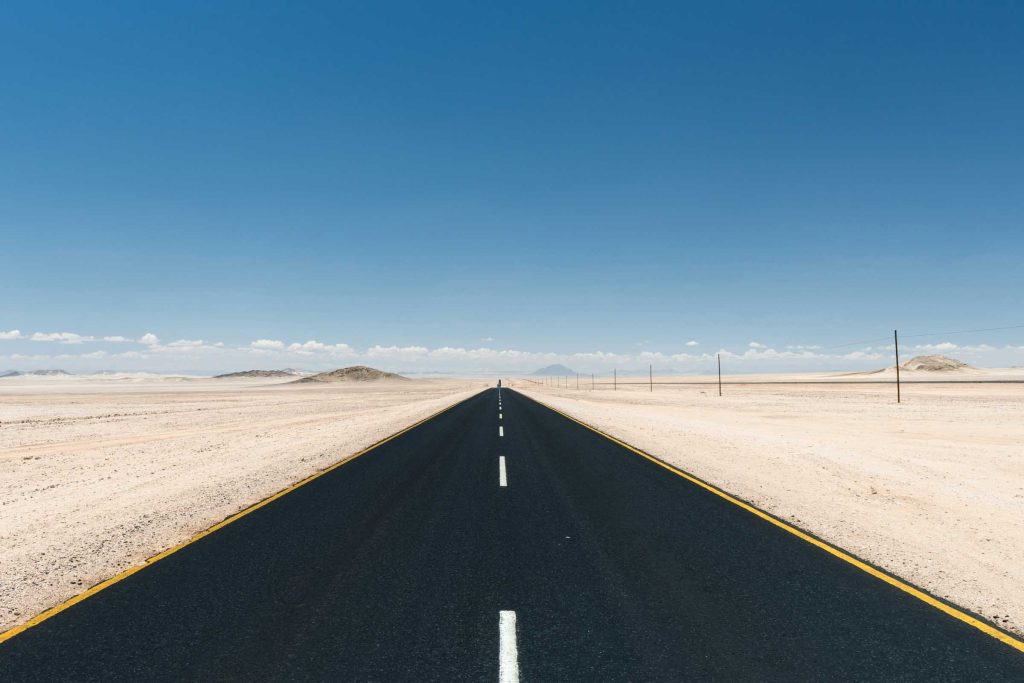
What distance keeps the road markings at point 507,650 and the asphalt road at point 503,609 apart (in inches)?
0.6

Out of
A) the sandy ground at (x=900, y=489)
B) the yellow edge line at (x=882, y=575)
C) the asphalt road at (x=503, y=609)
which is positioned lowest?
the sandy ground at (x=900, y=489)

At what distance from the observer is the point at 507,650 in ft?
12.9

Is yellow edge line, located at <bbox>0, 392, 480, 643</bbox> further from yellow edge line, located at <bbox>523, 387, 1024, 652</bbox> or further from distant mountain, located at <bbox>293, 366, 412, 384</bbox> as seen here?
distant mountain, located at <bbox>293, 366, 412, 384</bbox>

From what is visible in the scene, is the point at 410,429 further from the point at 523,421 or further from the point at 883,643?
the point at 883,643

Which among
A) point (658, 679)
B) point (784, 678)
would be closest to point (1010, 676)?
point (784, 678)

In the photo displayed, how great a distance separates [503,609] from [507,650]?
73 centimetres

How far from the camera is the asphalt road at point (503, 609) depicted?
12.4 feet

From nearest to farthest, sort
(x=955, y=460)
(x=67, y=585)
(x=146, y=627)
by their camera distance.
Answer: (x=146, y=627), (x=67, y=585), (x=955, y=460)

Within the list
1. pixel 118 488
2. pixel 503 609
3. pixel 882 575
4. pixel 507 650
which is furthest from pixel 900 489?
pixel 118 488

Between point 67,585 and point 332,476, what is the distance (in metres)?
5.70

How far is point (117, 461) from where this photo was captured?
14.3 m

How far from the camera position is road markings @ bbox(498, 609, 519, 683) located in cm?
358

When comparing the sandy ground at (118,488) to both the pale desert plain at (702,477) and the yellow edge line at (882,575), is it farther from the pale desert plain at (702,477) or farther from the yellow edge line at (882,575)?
the yellow edge line at (882,575)

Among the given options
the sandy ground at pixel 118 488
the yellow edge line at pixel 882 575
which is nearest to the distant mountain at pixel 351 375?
the sandy ground at pixel 118 488
